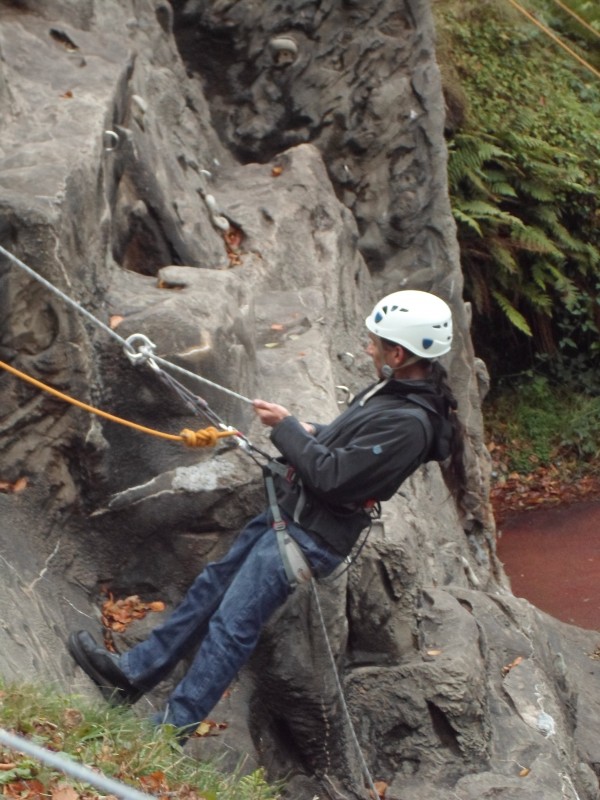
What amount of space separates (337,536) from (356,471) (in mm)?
454

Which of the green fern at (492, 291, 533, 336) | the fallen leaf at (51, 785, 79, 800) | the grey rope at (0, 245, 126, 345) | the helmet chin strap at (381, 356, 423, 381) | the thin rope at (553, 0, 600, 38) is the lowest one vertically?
the green fern at (492, 291, 533, 336)

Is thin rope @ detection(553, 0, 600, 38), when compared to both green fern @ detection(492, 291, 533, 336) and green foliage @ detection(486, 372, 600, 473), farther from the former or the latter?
green foliage @ detection(486, 372, 600, 473)

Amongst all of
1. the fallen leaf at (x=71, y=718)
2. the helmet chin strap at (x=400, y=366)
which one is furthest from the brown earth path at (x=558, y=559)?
the fallen leaf at (x=71, y=718)

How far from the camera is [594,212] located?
15.3 metres

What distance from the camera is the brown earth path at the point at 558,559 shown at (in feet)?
40.0

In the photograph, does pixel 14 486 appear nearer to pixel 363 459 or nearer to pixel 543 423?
pixel 363 459

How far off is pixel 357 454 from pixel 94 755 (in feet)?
5.19

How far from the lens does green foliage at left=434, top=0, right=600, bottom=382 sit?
555 inches

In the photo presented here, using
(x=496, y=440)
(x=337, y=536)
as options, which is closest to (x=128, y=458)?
(x=337, y=536)

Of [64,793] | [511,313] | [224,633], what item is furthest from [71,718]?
[511,313]

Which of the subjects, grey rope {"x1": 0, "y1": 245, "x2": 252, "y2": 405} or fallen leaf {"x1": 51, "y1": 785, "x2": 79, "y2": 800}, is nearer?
fallen leaf {"x1": 51, "y1": 785, "x2": 79, "y2": 800}

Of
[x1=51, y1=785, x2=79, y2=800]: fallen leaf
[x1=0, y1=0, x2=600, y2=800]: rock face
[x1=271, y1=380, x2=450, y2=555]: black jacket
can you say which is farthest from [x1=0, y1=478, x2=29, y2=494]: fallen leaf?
[x1=51, y1=785, x2=79, y2=800]: fallen leaf

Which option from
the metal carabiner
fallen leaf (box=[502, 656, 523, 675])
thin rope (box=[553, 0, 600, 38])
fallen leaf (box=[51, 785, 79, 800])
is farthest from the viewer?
thin rope (box=[553, 0, 600, 38])

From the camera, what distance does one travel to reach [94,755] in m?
4.15
